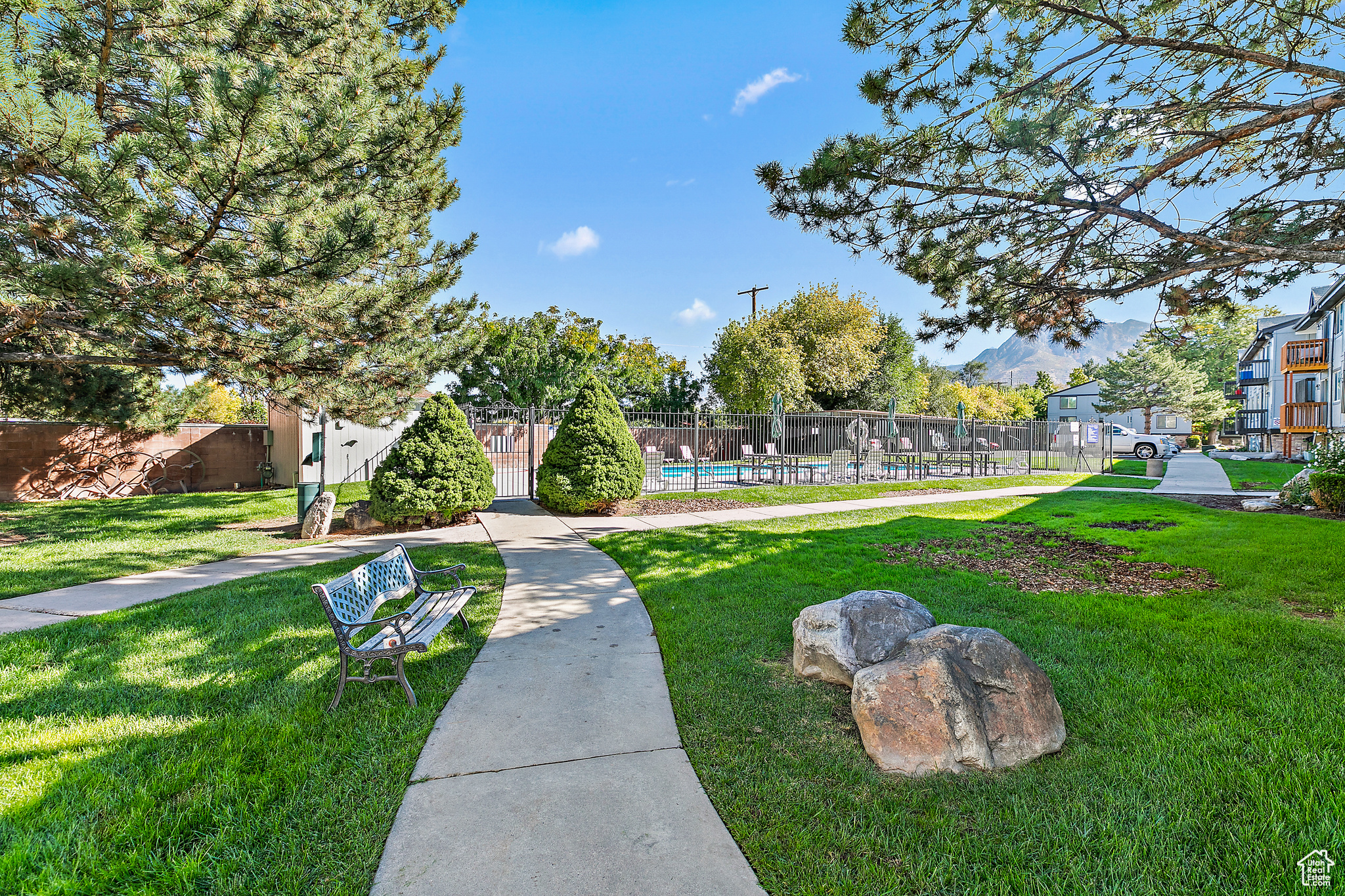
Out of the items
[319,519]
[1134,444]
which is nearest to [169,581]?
[319,519]

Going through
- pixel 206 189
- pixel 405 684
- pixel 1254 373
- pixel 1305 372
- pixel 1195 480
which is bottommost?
pixel 405 684

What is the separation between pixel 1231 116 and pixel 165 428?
19.5m

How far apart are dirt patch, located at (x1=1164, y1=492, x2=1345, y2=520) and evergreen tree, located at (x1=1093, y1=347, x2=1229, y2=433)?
120 feet

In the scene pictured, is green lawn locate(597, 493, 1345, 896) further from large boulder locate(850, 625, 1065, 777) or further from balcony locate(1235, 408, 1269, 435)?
balcony locate(1235, 408, 1269, 435)

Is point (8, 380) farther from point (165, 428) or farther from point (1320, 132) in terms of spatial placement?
point (1320, 132)

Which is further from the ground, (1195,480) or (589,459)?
(589,459)

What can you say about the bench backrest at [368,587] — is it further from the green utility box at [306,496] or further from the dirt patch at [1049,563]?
the green utility box at [306,496]

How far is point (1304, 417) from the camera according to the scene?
2508 cm

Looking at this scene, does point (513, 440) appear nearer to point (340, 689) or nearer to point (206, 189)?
point (206, 189)

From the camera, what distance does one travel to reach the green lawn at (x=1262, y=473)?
15.2m

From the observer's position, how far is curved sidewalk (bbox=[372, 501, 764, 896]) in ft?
6.82

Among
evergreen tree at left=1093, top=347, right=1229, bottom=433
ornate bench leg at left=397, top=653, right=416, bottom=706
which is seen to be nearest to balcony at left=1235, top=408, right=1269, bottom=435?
evergreen tree at left=1093, top=347, right=1229, bottom=433

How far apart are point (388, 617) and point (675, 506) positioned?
27.0 feet

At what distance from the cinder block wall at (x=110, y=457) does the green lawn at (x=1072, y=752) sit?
16.7 meters
